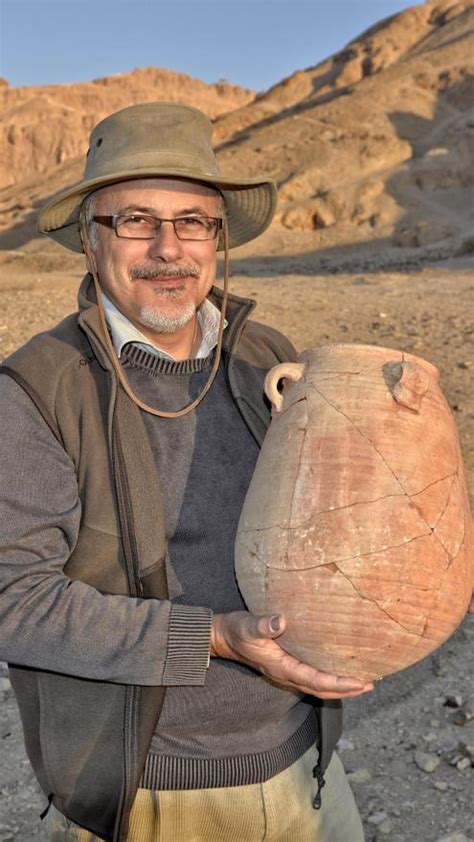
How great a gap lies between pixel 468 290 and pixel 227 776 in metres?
11.0

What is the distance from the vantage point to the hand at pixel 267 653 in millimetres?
1848

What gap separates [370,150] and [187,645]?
89.1 ft

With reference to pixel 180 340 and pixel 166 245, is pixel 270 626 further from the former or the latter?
pixel 166 245

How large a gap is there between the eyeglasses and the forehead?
0.03m

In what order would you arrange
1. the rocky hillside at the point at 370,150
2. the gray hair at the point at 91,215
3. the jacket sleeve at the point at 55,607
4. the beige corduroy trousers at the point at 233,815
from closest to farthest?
1. the jacket sleeve at the point at 55,607
2. the beige corduroy trousers at the point at 233,815
3. the gray hair at the point at 91,215
4. the rocky hillside at the point at 370,150

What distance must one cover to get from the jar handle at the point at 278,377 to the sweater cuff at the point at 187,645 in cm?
52

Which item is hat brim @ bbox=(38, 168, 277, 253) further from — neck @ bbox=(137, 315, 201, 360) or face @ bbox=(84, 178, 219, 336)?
neck @ bbox=(137, 315, 201, 360)

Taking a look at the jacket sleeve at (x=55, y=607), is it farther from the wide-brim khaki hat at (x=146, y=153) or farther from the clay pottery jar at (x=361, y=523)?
the wide-brim khaki hat at (x=146, y=153)

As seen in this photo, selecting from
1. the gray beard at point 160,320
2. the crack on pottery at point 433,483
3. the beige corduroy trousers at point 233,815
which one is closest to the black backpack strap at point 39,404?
the gray beard at point 160,320

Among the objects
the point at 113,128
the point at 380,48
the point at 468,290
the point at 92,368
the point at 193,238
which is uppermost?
the point at 380,48

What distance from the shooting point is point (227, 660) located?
6.82ft

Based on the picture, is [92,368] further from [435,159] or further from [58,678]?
[435,159]

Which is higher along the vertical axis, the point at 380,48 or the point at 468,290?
the point at 380,48

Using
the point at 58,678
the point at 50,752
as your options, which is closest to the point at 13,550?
the point at 58,678
